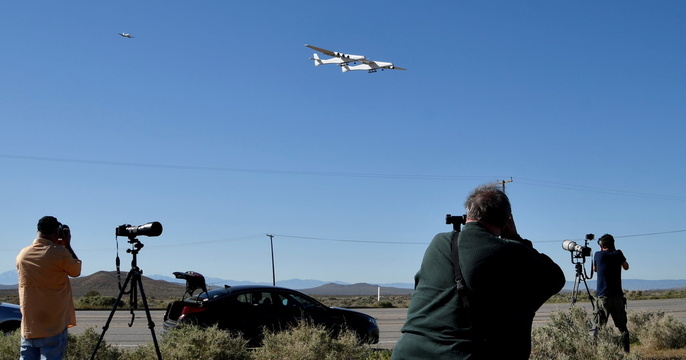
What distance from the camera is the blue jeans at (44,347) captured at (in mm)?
6648

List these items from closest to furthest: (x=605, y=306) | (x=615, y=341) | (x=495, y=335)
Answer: (x=495, y=335) → (x=615, y=341) → (x=605, y=306)

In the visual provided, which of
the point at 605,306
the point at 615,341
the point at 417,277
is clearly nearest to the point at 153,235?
the point at 417,277

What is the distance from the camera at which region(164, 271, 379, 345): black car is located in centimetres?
1245

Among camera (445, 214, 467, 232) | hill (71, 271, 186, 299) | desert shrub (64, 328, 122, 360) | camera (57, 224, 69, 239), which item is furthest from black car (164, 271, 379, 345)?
hill (71, 271, 186, 299)

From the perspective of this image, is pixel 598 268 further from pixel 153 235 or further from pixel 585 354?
pixel 153 235

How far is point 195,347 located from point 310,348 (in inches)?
58.3

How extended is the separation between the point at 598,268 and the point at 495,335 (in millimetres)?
7371

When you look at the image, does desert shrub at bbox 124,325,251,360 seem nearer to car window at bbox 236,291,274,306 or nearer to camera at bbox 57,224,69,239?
camera at bbox 57,224,69,239

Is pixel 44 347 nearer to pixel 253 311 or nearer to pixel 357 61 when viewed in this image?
pixel 253 311

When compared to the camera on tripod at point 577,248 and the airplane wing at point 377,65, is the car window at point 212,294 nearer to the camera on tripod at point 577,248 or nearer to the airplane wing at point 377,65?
the camera on tripod at point 577,248

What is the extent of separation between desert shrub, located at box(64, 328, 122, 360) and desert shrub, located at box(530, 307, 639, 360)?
17.6 ft

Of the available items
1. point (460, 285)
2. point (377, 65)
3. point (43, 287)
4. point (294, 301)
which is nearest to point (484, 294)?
point (460, 285)

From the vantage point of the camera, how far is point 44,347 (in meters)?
6.66

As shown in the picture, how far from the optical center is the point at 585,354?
794 cm
